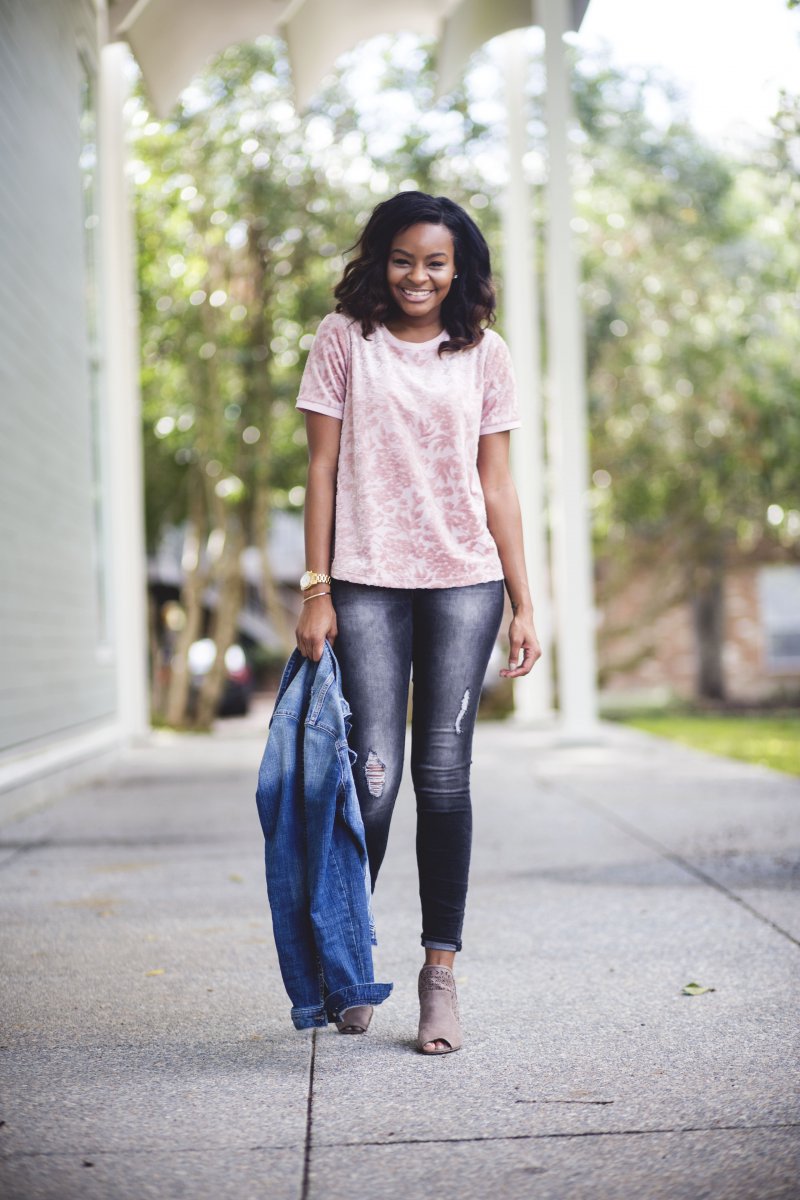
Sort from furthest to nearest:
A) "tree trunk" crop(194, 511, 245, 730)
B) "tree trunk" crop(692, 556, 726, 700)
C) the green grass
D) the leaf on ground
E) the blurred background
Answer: "tree trunk" crop(692, 556, 726, 700) → "tree trunk" crop(194, 511, 245, 730) → the green grass → the blurred background → the leaf on ground

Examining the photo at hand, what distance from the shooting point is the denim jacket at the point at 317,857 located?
9.23 feet

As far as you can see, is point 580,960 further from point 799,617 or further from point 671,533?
point 799,617

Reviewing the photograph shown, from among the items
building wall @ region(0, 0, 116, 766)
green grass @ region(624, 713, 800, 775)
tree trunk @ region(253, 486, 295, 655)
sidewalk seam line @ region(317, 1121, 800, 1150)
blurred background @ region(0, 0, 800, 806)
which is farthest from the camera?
tree trunk @ region(253, 486, 295, 655)

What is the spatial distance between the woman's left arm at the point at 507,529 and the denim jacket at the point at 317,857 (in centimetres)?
46

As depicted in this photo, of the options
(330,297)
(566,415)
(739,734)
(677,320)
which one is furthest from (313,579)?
(677,320)

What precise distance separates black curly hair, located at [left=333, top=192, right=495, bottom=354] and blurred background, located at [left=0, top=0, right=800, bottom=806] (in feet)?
12.2

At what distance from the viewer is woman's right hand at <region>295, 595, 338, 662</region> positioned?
2.89 metres

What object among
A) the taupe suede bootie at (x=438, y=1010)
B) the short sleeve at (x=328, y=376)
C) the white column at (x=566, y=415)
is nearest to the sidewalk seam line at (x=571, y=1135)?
the taupe suede bootie at (x=438, y=1010)

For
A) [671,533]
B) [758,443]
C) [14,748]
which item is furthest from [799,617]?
[14,748]

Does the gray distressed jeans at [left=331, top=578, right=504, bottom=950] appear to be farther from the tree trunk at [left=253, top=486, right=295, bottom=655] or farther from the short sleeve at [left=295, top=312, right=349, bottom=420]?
the tree trunk at [left=253, top=486, right=295, bottom=655]

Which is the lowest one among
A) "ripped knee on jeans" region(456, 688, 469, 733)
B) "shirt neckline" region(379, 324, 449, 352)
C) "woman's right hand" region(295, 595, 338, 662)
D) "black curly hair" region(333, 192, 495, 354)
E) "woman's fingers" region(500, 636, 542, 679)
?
"ripped knee on jeans" region(456, 688, 469, 733)

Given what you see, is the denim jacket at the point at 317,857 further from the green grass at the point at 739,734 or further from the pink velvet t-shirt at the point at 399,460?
the green grass at the point at 739,734

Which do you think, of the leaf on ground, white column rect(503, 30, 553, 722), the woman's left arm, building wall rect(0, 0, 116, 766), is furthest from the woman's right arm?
white column rect(503, 30, 553, 722)

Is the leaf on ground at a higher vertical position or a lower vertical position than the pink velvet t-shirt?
lower
